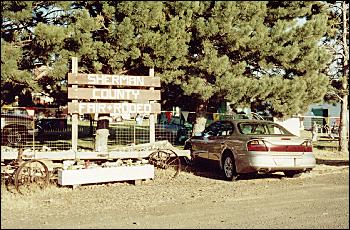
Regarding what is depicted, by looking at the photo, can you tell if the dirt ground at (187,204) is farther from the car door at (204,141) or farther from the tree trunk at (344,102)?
the tree trunk at (344,102)

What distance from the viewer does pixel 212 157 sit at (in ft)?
36.3

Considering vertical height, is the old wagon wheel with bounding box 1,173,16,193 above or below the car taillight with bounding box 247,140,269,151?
below

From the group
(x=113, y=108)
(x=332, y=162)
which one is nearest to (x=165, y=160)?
(x=113, y=108)

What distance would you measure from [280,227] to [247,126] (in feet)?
16.1

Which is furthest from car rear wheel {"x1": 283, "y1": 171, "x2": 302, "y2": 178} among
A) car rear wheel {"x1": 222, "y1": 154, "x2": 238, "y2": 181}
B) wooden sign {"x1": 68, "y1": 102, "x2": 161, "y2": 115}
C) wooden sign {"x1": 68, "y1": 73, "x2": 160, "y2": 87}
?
wooden sign {"x1": 68, "y1": 73, "x2": 160, "y2": 87}

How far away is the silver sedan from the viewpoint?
31.5 ft

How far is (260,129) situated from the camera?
35.2 feet

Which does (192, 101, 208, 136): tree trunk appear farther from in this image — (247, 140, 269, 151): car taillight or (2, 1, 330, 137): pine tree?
(247, 140, 269, 151): car taillight

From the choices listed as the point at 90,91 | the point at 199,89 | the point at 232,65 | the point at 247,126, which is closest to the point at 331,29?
the point at 232,65

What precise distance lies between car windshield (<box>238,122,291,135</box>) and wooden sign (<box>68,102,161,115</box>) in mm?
2359

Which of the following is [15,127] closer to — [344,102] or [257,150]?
[257,150]

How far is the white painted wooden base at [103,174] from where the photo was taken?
8.63 metres

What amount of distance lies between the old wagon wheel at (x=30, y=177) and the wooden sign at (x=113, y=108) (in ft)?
6.64

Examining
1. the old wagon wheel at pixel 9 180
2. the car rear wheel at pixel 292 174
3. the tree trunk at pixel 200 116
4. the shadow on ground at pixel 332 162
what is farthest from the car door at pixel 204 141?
the old wagon wheel at pixel 9 180
